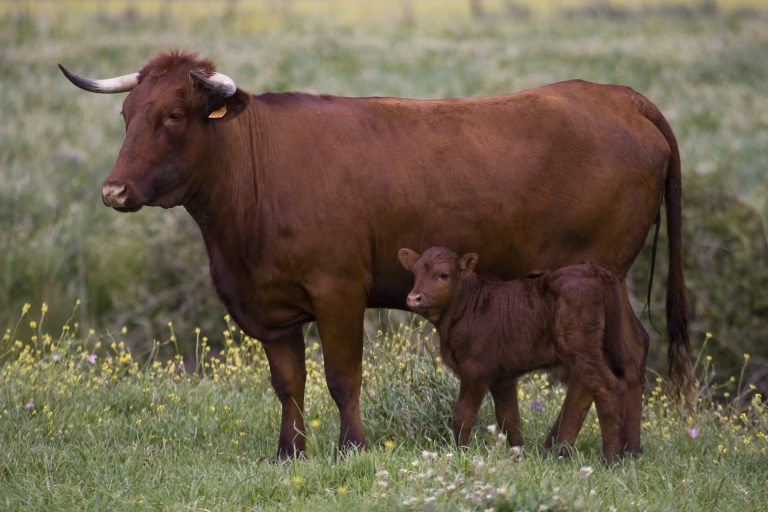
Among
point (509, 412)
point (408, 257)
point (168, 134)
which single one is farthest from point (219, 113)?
point (509, 412)

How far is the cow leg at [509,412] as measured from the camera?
7.34 metres

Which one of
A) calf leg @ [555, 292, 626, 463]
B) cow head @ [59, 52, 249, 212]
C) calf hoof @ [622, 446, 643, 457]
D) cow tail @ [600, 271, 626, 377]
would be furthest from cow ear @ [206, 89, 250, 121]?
calf hoof @ [622, 446, 643, 457]

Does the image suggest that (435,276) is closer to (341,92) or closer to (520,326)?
(520,326)

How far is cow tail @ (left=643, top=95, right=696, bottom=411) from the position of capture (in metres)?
7.97

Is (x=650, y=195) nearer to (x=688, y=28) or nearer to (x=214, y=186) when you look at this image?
(x=214, y=186)

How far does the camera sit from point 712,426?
8367mm

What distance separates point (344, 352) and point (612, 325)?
4.97ft

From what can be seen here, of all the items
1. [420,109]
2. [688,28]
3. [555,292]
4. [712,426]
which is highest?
[688,28]

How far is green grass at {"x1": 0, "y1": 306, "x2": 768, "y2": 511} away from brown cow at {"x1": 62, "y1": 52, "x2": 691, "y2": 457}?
46 centimetres

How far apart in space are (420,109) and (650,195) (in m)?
1.47

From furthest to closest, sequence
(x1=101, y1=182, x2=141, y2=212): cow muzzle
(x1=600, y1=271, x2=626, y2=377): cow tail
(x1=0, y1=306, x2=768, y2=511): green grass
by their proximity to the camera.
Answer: (x1=600, y1=271, x2=626, y2=377): cow tail → (x1=101, y1=182, x2=141, y2=212): cow muzzle → (x1=0, y1=306, x2=768, y2=511): green grass

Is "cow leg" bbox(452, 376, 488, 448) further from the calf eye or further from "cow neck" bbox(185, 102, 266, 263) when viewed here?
the calf eye

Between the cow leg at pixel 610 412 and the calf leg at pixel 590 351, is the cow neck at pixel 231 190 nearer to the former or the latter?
the calf leg at pixel 590 351

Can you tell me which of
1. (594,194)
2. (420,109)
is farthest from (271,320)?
(594,194)
